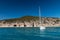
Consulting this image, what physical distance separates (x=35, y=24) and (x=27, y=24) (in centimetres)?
1186

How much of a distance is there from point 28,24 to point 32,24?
18.3 ft

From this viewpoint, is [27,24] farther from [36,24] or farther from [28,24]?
[36,24]

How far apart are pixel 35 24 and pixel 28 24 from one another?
1014cm

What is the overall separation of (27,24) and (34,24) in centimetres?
1033

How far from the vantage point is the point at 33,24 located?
642ft

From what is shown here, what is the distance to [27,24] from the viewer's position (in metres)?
198

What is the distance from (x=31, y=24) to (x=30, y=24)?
64.6 inches

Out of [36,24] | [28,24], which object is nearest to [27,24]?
[28,24]

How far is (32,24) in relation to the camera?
648 ft

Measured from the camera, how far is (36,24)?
19175 centimetres

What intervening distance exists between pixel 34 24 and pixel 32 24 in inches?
145

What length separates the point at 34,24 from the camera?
195 metres

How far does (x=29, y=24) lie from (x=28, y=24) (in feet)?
4.72
